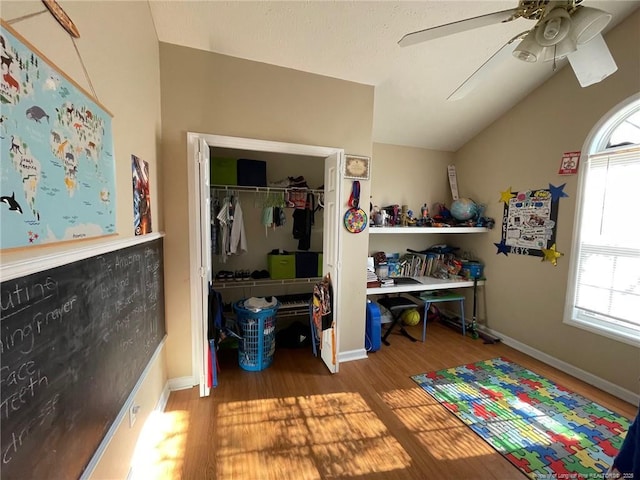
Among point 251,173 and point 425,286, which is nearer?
point 251,173

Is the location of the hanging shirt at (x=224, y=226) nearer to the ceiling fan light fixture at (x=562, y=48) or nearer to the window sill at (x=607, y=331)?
the ceiling fan light fixture at (x=562, y=48)

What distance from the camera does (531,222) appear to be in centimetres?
282

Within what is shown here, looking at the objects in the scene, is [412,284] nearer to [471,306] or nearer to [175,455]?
[471,306]

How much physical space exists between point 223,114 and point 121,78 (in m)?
0.85

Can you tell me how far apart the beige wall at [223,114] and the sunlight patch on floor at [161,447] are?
40cm

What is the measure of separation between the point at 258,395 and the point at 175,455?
2.17ft

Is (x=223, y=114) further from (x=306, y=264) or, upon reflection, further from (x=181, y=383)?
(x=181, y=383)

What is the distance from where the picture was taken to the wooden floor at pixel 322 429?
1528 mm

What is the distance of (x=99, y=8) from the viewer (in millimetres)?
1100

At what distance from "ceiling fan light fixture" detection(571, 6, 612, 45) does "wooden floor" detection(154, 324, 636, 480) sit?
89.4 inches

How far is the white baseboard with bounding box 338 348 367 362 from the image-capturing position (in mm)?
2662

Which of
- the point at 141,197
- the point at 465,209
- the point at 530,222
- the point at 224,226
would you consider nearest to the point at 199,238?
the point at 141,197

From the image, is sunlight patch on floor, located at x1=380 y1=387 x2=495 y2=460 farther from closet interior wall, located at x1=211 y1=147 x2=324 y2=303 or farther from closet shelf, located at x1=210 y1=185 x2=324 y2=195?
closet shelf, located at x1=210 y1=185 x2=324 y2=195

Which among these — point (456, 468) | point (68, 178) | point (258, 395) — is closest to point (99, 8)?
point (68, 178)
